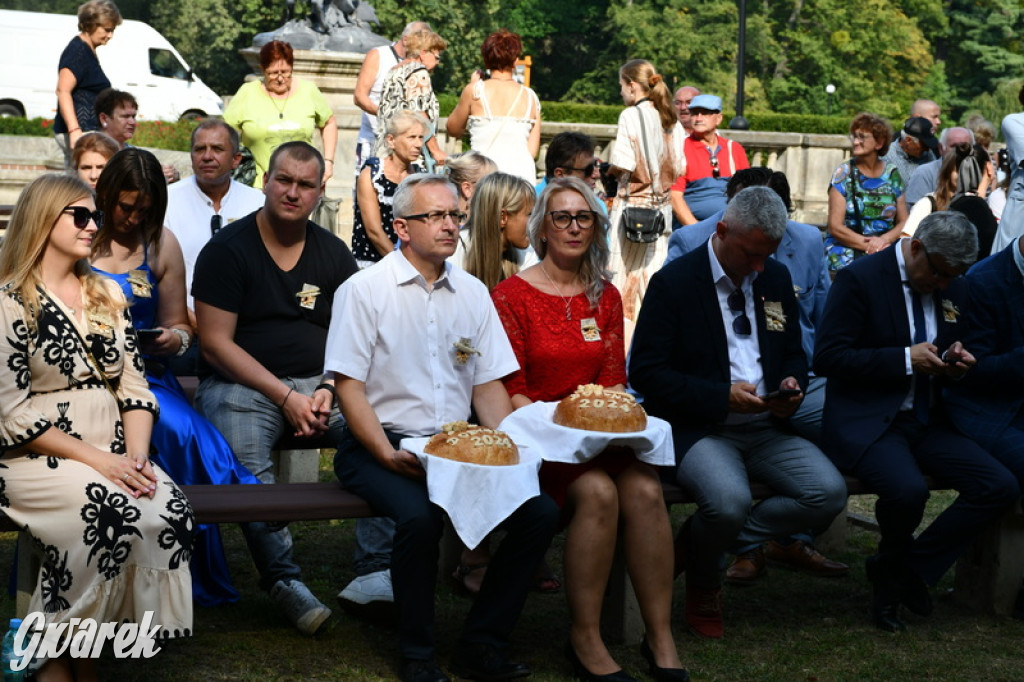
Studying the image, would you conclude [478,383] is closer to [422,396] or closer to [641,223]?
[422,396]

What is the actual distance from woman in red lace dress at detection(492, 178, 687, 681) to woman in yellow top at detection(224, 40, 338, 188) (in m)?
4.10

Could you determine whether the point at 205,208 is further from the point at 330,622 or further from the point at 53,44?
the point at 53,44

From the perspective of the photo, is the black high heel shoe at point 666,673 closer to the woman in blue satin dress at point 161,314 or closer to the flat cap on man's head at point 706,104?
the woman in blue satin dress at point 161,314

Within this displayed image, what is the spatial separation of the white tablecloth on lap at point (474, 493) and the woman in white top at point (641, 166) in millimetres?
4496

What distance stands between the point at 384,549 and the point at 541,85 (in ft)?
164

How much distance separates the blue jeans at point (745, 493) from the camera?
5.30m

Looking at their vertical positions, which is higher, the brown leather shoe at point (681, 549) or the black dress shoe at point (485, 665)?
the brown leather shoe at point (681, 549)

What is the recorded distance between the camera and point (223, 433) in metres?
5.61

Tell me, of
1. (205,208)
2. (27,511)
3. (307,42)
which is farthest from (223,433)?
(307,42)

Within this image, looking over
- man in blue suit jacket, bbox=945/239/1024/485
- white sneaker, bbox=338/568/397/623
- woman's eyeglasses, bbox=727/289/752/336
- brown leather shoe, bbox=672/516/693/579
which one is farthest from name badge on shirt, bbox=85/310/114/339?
man in blue suit jacket, bbox=945/239/1024/485

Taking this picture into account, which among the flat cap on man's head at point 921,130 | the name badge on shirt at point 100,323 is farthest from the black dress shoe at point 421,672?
the flat cap on man's head at point 921,130

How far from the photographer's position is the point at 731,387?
5.45 meters

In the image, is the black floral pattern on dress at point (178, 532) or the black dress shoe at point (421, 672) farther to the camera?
the black dress shoe at point (421, 672)

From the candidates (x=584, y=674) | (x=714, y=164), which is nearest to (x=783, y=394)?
(x=584, y=674)
